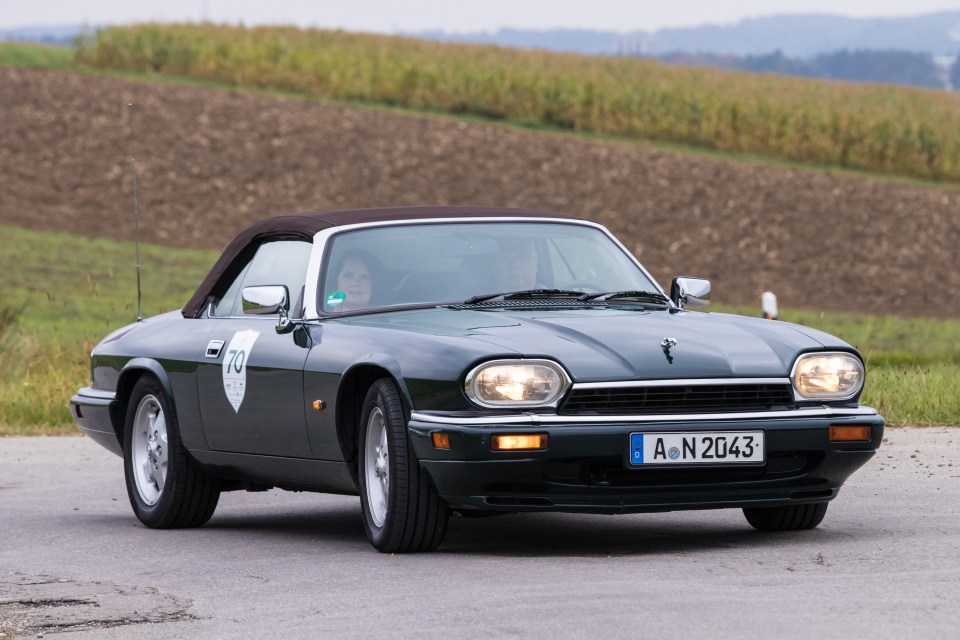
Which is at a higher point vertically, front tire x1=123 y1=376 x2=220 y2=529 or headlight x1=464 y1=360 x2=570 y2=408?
headlight x1=464 y1=360 x2=570 y2=408

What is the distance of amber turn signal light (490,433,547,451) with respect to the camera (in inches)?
271

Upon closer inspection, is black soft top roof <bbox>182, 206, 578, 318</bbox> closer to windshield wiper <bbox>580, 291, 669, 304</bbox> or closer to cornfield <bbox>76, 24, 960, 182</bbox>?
windshield wiper <bbox>580, 291, 669, 304</bbox>

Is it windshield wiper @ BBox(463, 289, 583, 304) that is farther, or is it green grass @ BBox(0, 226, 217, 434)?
green grass @ BBox(0, 226, 217, 434)

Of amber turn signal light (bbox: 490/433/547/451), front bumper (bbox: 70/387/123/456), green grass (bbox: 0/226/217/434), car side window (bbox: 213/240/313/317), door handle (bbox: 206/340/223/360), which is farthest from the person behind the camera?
green grass (bbox: 0/226/217/434)

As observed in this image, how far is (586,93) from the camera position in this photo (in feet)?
162

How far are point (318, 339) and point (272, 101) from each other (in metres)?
37.6

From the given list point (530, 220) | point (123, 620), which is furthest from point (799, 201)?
point (123, 620)

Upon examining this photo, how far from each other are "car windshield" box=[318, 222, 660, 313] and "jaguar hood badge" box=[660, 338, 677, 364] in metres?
1.05

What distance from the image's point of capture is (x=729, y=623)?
5.52 meters

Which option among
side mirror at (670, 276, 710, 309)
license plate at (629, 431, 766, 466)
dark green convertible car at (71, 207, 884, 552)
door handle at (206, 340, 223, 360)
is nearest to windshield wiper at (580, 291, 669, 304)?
dark green convertible car at (71, 207, 884, 552)

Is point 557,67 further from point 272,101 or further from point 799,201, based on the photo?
point 799,201

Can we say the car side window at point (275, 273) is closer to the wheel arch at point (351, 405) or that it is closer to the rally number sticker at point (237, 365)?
the rally number sticker at point (237, 365)

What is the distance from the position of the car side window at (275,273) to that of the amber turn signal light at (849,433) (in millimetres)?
2422

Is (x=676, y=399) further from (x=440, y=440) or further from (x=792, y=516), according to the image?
(x=792, y=516)
